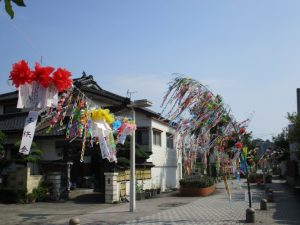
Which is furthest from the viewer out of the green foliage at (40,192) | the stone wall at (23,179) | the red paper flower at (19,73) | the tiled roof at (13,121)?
the tiled roof at (13,121)

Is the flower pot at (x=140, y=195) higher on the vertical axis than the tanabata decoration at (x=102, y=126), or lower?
lower

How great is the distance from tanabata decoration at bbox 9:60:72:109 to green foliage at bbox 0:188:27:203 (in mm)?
12076

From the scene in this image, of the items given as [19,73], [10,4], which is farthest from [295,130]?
[10,4]

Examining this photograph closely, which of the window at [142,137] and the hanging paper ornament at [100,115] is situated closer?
the hanging paper ornament at [100,115]

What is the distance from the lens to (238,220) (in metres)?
14.8

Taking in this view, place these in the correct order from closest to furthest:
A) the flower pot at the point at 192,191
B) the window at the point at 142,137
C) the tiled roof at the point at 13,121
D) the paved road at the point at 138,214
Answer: the paved road at the point at 138,214 < the flower pot at the point at 192,191 < the tiled roof at the point at 13,121 < the window at the point at 142,137

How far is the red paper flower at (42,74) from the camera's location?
33.2 feet

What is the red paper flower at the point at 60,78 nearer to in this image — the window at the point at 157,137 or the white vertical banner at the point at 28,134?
the white vertical banner at the point at 28,134

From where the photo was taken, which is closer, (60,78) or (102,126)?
(60,78)

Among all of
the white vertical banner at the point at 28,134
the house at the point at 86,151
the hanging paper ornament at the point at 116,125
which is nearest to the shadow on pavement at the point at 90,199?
the house at the point at 86,151

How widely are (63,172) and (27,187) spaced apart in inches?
174

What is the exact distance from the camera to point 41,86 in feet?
33.8

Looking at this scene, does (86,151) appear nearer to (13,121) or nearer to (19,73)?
(13,121)

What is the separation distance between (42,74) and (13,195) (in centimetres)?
1280
